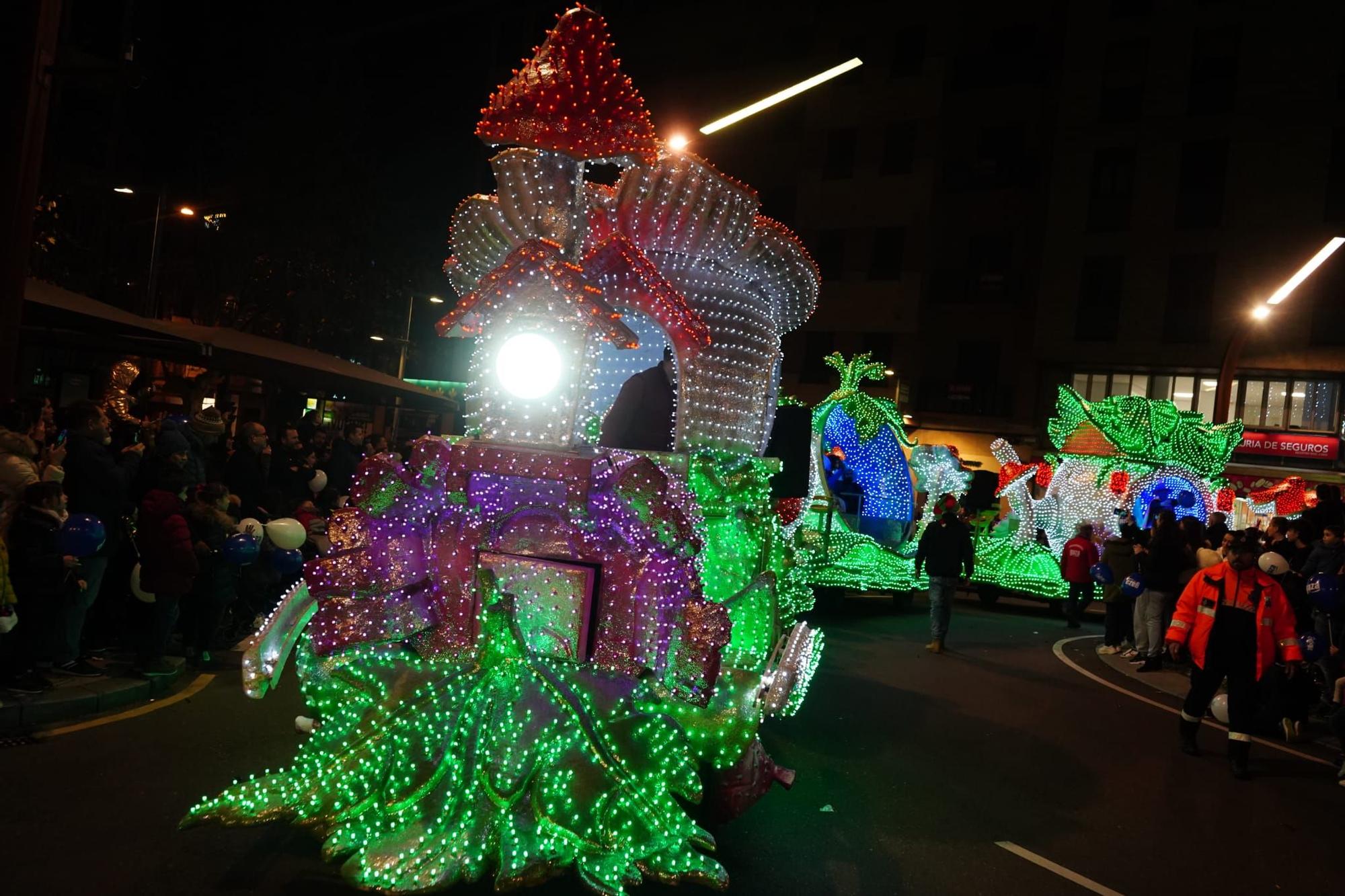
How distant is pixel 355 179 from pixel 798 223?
16392mm

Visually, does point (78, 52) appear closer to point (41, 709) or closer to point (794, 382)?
point (41, 709)

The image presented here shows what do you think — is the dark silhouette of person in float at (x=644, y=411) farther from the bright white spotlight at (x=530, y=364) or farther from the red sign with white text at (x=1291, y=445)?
the red sign with white text at (x=1291, y=445)

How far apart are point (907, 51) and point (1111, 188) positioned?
320 inches

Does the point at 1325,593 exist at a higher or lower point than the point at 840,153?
lower

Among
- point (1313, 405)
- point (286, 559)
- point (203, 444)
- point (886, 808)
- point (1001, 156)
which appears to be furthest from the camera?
point (1001, 156)

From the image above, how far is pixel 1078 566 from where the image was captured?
13797 millimetres

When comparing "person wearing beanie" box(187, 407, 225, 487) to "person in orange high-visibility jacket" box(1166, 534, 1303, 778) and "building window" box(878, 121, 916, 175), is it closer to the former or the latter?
Answer: "person in orange high-visibility jacket" box(1166, 534, 1303, 778)

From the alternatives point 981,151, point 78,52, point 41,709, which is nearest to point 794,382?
point 981,151

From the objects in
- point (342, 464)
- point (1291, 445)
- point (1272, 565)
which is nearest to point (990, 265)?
point (1291, 445)

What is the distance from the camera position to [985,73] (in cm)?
3106

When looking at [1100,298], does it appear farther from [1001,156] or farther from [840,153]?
[840,153]

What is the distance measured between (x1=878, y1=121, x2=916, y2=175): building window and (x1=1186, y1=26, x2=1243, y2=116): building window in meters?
7.85

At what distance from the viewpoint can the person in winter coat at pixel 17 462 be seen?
21.1ft

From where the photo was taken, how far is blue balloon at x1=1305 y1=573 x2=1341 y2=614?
8.02m
